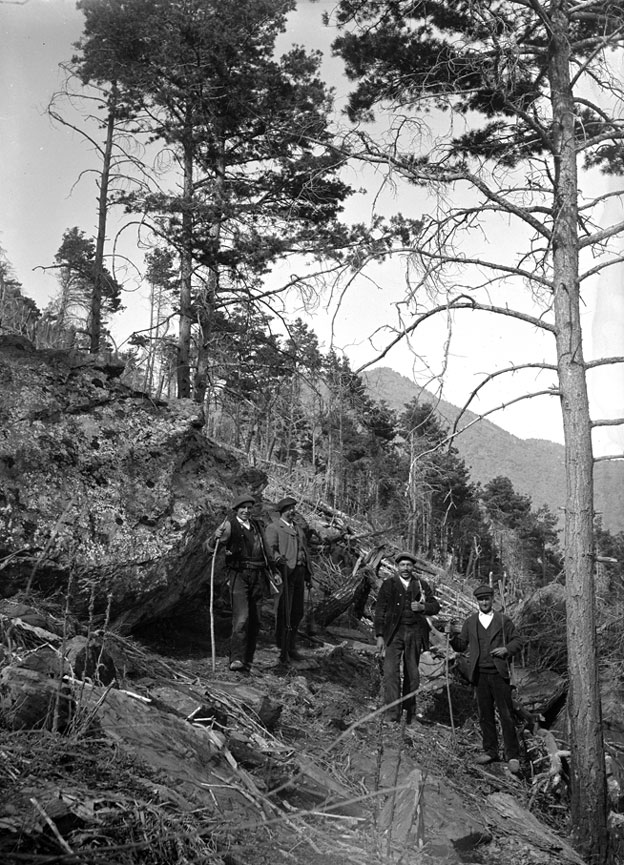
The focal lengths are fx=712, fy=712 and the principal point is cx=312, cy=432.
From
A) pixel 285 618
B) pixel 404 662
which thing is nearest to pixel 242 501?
pixel 285 618

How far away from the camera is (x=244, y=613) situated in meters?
8.16

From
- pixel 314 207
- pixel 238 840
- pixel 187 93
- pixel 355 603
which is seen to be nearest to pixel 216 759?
pixel 238 840

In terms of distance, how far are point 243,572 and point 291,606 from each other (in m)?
1.59

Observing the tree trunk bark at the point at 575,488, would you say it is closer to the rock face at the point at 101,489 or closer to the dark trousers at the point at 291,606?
the dark trousers at the point at 291,606

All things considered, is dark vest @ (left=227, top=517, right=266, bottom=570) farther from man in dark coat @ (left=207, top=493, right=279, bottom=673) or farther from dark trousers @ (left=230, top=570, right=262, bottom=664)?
dark trousers @ (left=230, top=570, right=262, bottom=664)

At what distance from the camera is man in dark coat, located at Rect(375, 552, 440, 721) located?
8250 millimetres

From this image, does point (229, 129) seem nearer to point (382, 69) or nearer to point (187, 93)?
point (187, 93)

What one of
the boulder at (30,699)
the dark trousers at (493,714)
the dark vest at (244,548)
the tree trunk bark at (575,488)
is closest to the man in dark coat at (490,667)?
the dark trousers at (493,714)

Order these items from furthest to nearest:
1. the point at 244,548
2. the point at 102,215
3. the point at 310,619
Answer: the point at 102,215 → the point at 310,619 → the point at 244,548

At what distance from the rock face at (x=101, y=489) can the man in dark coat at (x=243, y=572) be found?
0.32 meters

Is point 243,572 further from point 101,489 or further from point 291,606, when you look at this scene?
point 101,489

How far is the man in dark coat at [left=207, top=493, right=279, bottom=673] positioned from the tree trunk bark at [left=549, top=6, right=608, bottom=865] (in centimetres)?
345

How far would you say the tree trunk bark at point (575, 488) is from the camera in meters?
6.42

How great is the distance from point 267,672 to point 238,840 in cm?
537
